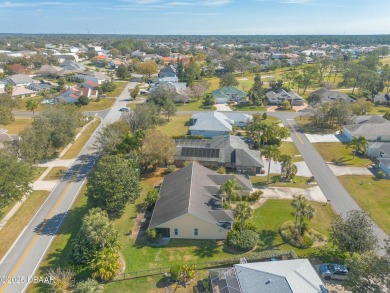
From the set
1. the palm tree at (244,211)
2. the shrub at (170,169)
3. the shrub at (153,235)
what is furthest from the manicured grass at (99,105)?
the palm tree at (244,211)

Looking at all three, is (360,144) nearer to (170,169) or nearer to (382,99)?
(170,169)

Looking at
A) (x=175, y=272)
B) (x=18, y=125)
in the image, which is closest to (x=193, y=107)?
(x=18, y=125)

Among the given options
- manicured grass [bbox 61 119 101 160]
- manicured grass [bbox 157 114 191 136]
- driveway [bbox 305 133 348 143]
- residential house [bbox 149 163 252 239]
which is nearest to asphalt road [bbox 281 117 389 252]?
driveway [bbox 305 133 348 143]

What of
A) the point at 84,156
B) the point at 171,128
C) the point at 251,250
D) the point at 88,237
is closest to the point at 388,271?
the point at 251,250

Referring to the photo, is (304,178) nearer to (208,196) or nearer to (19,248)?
(208,196)

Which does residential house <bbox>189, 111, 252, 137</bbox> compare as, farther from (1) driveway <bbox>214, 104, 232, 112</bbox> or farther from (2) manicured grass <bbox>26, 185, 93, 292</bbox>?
(2) manicured grass <bbox>26, 185, 93, 292</bbox>

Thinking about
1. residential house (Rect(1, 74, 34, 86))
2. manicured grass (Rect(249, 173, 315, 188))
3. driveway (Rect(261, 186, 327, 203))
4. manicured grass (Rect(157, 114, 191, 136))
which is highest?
residential house (Rect(1, 74, 34, 86))
